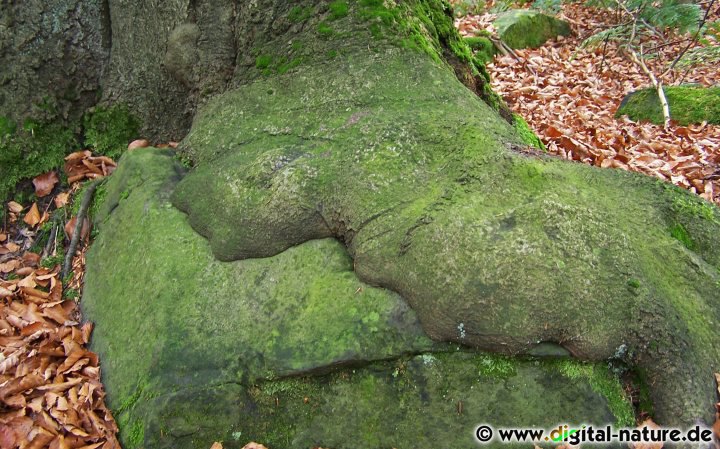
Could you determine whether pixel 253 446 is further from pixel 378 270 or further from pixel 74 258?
pixel 74 258

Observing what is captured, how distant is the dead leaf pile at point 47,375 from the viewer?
8.43ft

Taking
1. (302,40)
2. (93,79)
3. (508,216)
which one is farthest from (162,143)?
(508,216)

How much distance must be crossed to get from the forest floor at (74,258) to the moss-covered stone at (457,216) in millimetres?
1063

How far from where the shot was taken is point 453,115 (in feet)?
9.61

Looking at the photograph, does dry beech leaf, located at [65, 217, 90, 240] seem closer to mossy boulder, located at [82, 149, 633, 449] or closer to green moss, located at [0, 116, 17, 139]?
green moss, located at [0, 116, 17, 139]

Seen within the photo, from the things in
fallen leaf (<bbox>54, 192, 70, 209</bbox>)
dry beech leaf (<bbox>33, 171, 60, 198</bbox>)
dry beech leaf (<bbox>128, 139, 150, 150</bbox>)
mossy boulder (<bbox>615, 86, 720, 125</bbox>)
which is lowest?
mossy boulder (<bbox>615, 86, 720, 125</bbox>)

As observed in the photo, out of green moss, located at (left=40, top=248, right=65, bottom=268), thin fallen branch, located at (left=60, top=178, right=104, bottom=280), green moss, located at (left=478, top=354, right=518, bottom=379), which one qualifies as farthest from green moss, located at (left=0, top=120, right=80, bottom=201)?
green moss, located at (left=478, top=354, right=518, bottom=379)

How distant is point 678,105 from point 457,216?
4.50 m

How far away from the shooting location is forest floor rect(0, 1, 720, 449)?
2631mm

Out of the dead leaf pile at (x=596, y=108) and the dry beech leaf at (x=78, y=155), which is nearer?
the dry beech leaf at (x=78, y=155)

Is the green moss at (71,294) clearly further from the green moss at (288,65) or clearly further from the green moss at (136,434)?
the green moss at (288,65)

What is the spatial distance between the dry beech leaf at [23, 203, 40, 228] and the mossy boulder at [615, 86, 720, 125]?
581 centimetres

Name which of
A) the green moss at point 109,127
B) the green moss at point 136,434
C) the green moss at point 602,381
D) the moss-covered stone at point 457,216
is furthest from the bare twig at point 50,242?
the green moss at point 602,381

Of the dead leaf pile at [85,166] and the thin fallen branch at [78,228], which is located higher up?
the dead leaf pile at [85,166]
